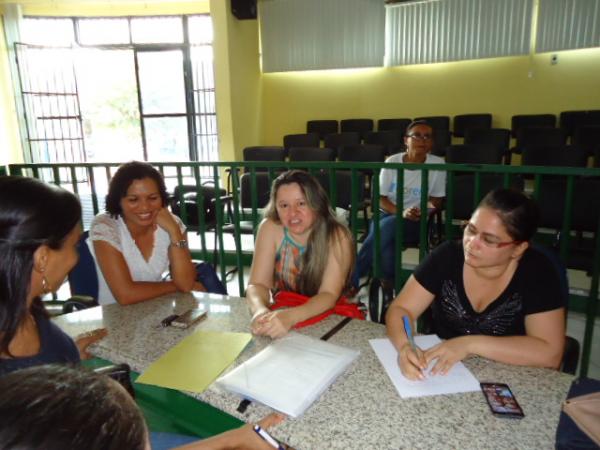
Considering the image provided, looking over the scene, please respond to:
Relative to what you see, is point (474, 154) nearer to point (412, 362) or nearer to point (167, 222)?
point (167, 222)

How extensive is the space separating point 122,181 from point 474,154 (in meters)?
4.00

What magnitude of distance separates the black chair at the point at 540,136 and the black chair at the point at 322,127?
9.53 feet

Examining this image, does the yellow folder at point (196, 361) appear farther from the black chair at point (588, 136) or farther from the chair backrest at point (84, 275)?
the black chair at point (588, 136)

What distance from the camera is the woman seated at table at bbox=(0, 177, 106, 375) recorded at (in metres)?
0.92

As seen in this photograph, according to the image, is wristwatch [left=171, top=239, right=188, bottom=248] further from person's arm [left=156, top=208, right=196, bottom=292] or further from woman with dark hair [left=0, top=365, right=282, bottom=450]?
woman with dark hair [left=0, top=365, right=282, bottom=450]

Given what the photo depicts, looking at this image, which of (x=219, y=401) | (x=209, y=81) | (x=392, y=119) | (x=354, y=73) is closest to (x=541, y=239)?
(x=219, y=401)

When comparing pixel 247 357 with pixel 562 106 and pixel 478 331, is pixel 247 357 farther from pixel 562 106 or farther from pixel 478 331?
pixel 562 106

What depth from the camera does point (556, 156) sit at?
4.37 meters

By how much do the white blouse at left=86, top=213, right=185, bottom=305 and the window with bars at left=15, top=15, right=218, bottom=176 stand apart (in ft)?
20.7

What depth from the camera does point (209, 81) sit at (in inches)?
307

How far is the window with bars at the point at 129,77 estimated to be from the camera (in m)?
7.68

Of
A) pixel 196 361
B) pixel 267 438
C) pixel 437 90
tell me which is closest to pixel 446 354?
pixel 267 438

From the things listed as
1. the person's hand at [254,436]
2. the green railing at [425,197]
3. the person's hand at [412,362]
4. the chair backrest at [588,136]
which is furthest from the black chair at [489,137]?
the person's hand at [254,436]

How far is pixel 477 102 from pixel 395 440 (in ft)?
23.7
